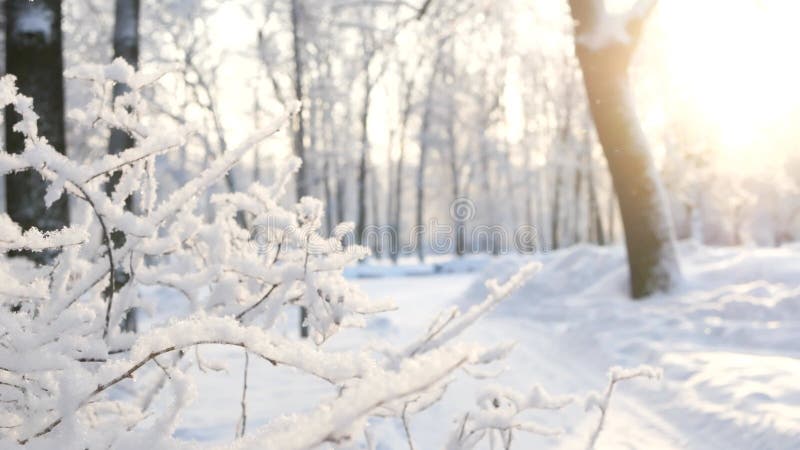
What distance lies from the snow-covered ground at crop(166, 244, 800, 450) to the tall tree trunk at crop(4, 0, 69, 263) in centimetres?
162

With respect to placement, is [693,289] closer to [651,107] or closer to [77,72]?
[77,72]

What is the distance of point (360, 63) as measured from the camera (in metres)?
27.8

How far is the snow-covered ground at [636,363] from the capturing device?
3896 millimetres

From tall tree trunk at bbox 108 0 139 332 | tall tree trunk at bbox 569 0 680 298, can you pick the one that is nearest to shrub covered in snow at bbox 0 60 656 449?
tall tree trunk at bbox 108 0 139 332

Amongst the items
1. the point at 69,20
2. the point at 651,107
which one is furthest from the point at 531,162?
the point at 69,20

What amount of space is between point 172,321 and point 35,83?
2983 millimetres

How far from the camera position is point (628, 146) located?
26.5 ft

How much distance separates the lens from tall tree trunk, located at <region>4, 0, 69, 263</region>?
3.80 meters

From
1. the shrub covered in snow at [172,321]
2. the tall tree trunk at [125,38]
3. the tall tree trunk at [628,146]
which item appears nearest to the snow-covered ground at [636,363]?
the shrub covered in snow at [172,321]

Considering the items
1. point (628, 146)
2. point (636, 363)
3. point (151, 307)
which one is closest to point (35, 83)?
point (151, 307)

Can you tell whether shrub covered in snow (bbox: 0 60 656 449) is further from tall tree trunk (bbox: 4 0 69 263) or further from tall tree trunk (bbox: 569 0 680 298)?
tall tree trunk (bbox: 569 0 680 298)

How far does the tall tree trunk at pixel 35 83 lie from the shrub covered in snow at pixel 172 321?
2.09m

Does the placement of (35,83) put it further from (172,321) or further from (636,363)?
(636,363)

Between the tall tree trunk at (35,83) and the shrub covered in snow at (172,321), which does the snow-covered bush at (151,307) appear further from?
the tall tree trunk at (35,83)
